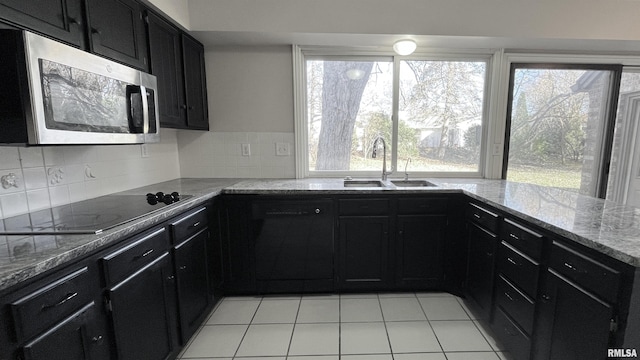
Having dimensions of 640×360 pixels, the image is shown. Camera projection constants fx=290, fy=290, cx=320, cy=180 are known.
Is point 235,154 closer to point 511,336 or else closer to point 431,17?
point 431,17

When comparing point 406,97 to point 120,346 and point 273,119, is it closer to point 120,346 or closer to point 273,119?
point 273,119

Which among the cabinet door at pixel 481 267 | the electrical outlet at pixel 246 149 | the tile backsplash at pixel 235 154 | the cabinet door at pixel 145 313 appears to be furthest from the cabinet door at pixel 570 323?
the electrical outlet at pixel 246 149

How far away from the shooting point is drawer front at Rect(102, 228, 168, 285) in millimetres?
1164

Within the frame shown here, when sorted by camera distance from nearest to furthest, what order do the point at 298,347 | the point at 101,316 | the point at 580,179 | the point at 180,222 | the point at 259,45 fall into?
the point at 101,316 → the point at 180,222 → the point at 298,347 → the point at 259,45 → the point at 580,179

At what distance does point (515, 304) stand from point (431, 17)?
213 cm

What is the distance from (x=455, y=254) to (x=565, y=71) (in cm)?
212

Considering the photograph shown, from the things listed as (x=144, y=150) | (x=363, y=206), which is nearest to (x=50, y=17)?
(x=144, y=150)

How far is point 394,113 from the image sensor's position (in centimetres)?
282

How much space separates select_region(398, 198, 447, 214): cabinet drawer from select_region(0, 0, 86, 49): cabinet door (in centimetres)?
215

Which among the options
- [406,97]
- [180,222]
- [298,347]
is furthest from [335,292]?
[406,97]

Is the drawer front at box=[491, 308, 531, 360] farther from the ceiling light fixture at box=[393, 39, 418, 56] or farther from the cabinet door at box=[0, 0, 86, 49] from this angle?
the cabinet door at box=[0, 0, 86, 49]

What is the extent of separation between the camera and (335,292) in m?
2.39

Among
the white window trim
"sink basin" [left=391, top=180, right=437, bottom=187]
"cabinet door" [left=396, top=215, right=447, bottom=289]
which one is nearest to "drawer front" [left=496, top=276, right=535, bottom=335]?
"cabinet door" [left=396, top=215, right=447, bottom=289]

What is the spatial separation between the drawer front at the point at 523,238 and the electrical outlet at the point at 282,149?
6.23ft
